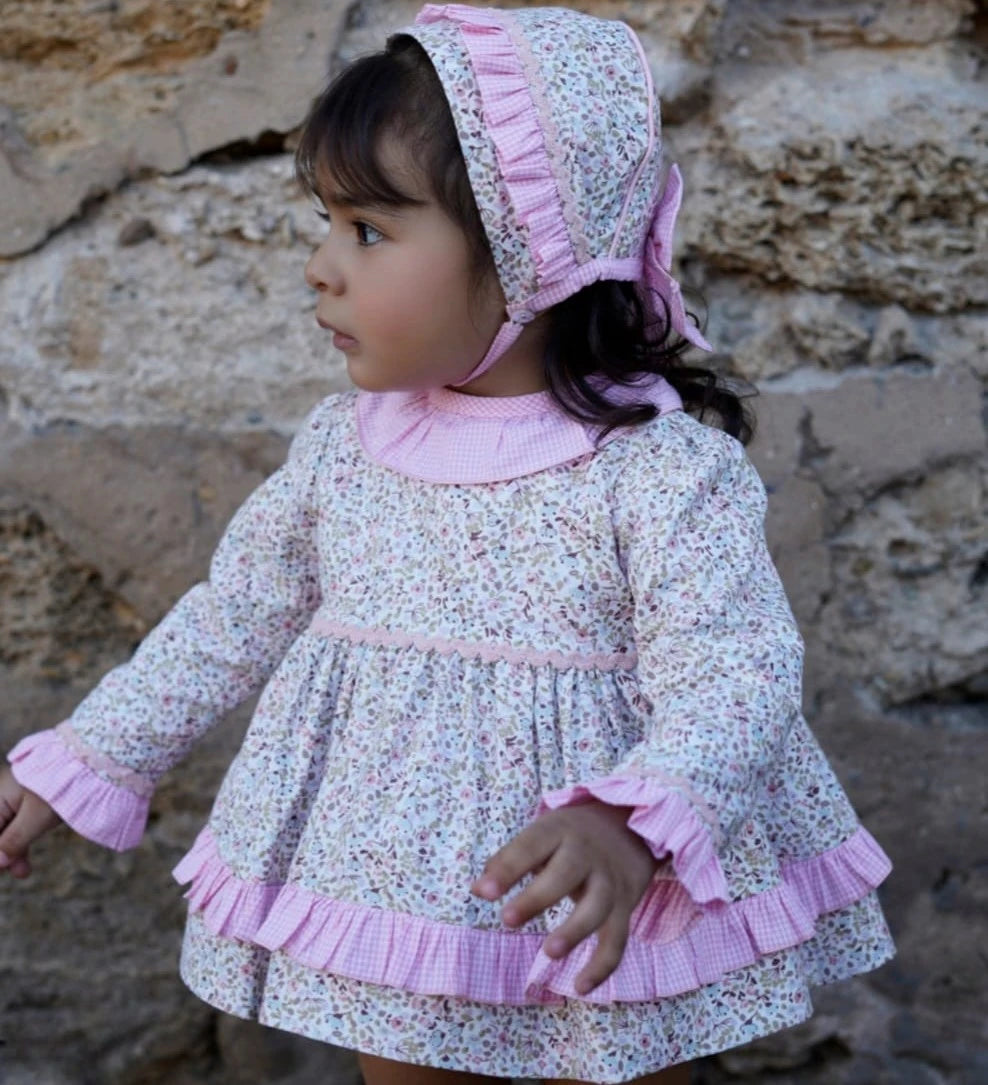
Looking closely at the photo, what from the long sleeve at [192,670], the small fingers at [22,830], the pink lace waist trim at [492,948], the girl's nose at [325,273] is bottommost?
the pink lace waist trim at [492,948]

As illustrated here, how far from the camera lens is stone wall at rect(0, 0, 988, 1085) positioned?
6.18 ft

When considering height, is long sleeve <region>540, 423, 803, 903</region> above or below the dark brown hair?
below

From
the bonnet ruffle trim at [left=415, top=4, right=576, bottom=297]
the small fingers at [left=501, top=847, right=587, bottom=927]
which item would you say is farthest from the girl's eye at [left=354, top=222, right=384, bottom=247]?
the small fingers at [left=501, top=847, right=587, bottom=927]

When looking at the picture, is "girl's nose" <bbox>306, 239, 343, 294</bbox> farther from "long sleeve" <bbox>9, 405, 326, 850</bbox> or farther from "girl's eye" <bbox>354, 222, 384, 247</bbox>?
"long sleeve" <bbox>9, 405, 326, 850</bbox>

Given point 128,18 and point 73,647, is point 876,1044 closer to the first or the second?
point 73,647

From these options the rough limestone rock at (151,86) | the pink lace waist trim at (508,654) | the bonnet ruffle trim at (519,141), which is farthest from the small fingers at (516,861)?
the rough limestone rock at (151,86)

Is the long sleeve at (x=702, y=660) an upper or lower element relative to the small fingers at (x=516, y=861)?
lower

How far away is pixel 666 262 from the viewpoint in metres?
1.54

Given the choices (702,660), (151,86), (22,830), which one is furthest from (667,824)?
(151,86)

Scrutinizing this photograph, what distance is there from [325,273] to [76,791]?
0.55 meters

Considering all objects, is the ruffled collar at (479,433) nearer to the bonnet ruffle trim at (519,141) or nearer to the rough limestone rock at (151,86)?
the bonnet ruffle trim at (519,141)

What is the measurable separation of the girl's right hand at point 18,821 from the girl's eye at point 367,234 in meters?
0.62

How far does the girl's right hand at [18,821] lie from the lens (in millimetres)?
1570

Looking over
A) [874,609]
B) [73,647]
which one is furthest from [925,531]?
[73,647]
